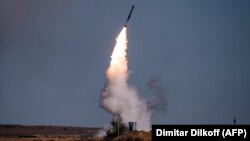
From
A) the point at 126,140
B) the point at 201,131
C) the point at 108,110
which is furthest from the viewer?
the point at 108,110

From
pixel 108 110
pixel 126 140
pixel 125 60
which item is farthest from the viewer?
pixel 108 110

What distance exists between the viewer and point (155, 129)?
4266cm

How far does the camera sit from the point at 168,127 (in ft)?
139

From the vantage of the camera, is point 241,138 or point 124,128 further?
point 124,128

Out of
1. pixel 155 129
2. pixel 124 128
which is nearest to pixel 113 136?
pixel 124 128

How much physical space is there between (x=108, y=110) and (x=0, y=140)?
21.7 meters

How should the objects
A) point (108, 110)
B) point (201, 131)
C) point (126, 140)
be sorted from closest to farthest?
point (201, 131) → point (126, 140) → point (108, 110)

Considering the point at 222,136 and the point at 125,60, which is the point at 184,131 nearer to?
the point at 222,136

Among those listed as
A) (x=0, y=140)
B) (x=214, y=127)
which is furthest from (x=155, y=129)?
(x=0, y=140)

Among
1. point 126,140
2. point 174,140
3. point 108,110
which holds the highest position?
point 108,110

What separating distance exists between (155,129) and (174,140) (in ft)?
5.41

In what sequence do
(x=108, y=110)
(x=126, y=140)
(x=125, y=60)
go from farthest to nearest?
(x=108, y=110) → (x=125, y=60) → (x=126, y=140)

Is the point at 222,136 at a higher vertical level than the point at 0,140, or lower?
lower

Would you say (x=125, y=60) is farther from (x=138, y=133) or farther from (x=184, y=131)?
(x=184, y=131)
